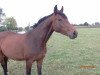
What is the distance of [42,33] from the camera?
707 cm

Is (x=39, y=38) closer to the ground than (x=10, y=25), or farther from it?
closer to the ground

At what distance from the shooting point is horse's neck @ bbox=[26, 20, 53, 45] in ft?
23.0

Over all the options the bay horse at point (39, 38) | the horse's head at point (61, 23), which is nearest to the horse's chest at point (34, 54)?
the bay horse at point (39, 38)

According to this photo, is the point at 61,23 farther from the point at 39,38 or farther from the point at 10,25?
the point at 10,25

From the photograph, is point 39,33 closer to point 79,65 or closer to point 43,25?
point 43,25

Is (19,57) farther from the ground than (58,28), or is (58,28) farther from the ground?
(58,28)

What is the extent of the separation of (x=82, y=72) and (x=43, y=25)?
8.94 ft

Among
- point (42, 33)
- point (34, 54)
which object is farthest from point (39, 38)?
point (34, 54)

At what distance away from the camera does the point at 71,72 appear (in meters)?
8.97

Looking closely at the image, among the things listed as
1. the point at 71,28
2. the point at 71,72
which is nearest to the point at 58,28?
the point at 71,28

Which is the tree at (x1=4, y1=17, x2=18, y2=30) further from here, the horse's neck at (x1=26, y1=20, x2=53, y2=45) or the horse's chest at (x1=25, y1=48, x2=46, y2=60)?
the horse's chest at (x1=25, y1=48, x2=46, y2=60)

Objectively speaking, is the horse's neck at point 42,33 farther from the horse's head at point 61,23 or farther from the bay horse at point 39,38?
the horse's head at point 61,23

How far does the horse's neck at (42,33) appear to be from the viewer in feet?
23.0

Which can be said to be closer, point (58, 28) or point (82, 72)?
point (58, 28)
